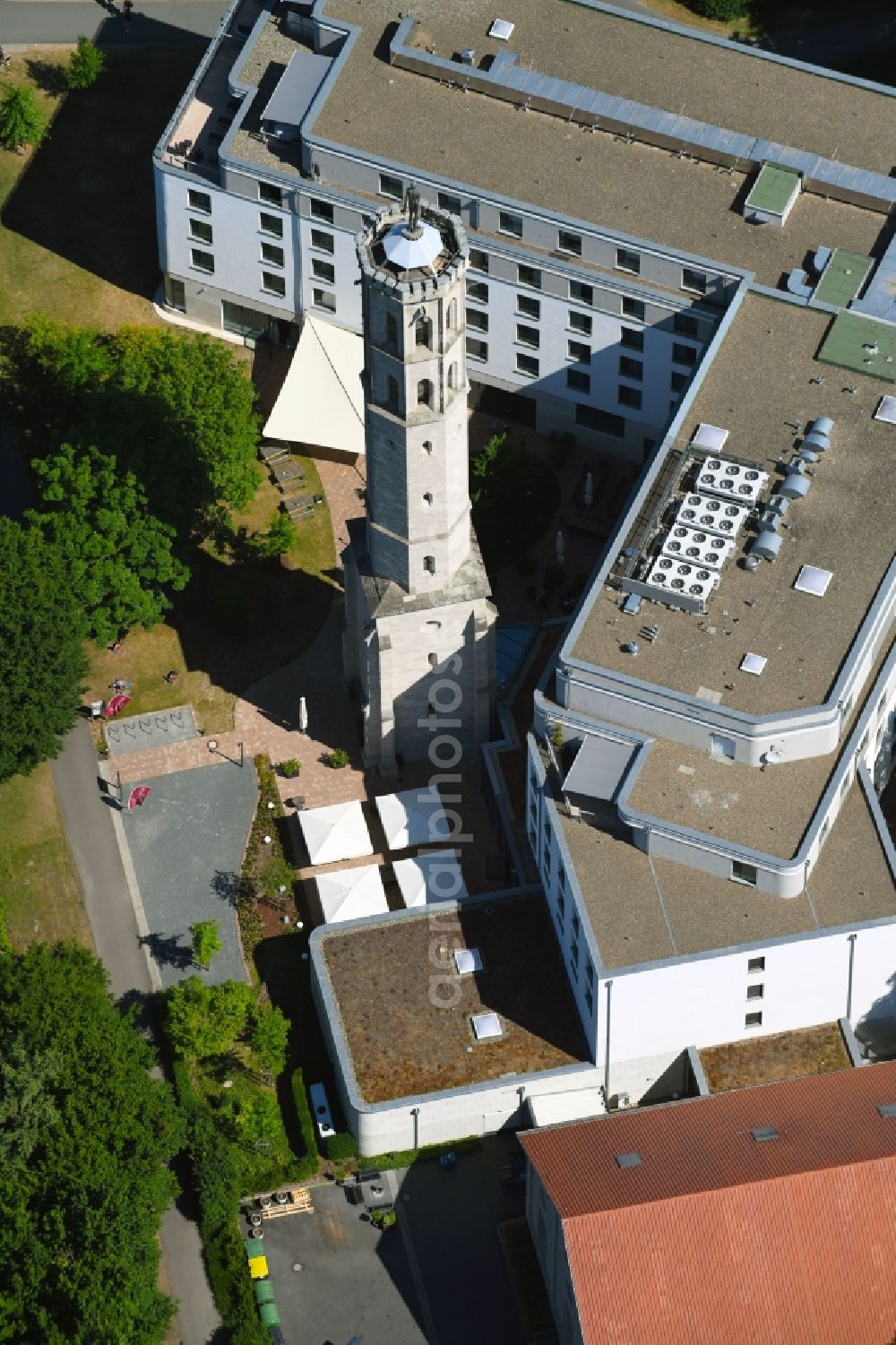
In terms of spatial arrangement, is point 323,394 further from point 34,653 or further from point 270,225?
point 34,653

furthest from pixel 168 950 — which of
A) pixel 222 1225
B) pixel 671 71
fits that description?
pixel 671 71

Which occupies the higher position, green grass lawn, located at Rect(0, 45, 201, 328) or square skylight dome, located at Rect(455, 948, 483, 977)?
green grass lawn, located at Rect(0, 45, 201, 328)

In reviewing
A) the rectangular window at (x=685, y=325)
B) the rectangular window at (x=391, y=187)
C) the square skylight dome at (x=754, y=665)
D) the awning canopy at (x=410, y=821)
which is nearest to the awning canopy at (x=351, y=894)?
the awning canopy at (x=410, y=821)

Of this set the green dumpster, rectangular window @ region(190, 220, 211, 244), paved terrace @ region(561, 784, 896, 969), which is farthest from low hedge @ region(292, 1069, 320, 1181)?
rectangular window @ region(190, 220, 211, 244)

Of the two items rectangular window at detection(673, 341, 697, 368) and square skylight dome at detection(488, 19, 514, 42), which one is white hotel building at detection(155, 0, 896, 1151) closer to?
rectangular window at detection(673, 341, 697, 368)

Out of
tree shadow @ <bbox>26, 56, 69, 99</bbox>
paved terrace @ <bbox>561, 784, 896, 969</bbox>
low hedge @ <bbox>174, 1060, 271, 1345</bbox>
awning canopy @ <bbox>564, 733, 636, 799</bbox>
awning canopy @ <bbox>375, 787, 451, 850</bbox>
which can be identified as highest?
tree shadow @ <bbox>26, 56, 69, 99</bbox>

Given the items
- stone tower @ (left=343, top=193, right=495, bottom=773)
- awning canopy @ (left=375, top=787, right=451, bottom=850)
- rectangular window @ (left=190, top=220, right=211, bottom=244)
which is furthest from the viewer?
rectangular window @ (left=190, top=220, right=211, bottom=244)

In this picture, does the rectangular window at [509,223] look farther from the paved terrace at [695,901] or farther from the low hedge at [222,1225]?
the low hedge at [222,1225]
